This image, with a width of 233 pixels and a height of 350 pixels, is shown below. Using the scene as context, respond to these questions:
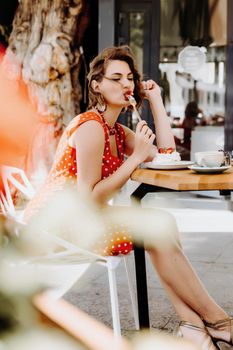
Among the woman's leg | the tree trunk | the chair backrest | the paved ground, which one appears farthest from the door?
the woman's leg

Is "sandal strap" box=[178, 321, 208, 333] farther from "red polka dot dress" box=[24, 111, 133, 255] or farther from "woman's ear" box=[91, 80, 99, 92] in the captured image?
"woman's ear" box=[91, 80, 99, 92]

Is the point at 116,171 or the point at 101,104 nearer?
the point at 116,171

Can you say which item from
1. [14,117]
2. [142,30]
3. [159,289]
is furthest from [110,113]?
[14,117]

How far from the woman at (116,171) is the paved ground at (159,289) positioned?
1.90 feet

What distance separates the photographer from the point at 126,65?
3.41m

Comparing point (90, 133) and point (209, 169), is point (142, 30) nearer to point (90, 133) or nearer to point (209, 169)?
point (90, 133)

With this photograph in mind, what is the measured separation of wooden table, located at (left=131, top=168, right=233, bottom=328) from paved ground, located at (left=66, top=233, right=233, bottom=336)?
52 centimetres

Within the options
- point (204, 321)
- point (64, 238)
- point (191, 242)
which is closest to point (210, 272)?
point (191, 242)

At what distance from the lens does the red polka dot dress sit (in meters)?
3.14

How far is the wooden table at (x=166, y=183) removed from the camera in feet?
8.78

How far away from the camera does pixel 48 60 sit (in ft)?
26.1

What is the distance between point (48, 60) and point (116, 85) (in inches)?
187

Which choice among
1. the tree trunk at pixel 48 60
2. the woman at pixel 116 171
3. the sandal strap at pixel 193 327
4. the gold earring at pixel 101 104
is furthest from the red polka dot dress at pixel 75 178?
the tree trunk at pixel 48 60

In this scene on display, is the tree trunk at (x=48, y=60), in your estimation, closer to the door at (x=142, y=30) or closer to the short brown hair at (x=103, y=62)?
the door at (x=142, y=30)
